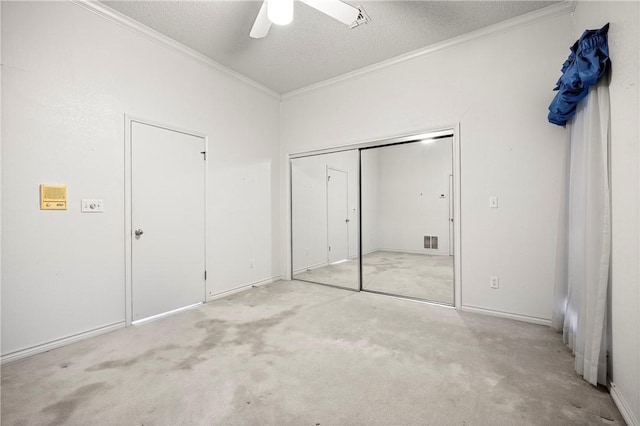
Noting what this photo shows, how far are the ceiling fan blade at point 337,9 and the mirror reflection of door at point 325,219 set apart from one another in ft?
8.26

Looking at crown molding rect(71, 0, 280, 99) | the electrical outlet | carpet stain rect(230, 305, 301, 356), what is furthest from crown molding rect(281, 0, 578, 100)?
carpet stain rect(230, 305, 301, 356)

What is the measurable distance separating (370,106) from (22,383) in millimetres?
4120

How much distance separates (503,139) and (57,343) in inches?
177

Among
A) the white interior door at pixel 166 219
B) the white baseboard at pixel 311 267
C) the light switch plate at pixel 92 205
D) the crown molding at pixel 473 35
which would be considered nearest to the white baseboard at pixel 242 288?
the white interior door at pixel 166 219

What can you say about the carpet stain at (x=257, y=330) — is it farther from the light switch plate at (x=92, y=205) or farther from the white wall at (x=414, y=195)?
the white wall at (x=414, y=195)

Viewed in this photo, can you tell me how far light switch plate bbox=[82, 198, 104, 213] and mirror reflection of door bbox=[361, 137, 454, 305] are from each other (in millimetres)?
3838

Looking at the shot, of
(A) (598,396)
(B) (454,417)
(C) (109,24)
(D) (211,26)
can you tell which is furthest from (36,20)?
(A) (598,396)

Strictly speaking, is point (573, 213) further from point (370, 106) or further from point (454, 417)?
point (370, 106)

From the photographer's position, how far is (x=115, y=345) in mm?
2309

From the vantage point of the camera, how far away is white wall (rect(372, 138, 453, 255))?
6.02 meters

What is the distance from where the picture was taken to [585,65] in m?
1.69

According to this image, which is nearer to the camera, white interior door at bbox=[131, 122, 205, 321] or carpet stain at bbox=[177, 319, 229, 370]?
carpet stain at bbox=[177, 319, 229, 370]

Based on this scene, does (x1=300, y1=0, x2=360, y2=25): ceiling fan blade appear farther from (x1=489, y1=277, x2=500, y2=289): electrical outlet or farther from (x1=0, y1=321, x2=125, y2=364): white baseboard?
(x1=0, y1=321, x2=125, y2=364): white baseboard

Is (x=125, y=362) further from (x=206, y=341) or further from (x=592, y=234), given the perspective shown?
(x=592, y=234)
